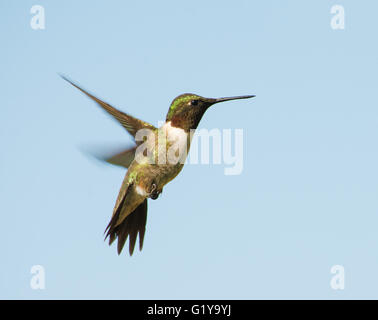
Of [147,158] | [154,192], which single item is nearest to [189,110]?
[147,158]

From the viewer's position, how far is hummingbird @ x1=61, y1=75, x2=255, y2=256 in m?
3.55

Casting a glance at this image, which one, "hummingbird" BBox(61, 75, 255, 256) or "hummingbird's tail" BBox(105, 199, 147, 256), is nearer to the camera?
"hummingbird" BBox(61, 75, 255, 256)

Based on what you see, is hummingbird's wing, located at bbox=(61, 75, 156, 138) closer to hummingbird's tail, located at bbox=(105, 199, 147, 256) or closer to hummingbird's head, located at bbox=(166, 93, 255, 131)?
hummingbird's head, located at bbox=(166, 93, 255, 131)

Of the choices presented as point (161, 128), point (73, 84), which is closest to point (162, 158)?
point (161, 128)

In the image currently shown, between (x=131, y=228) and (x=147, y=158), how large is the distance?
0.66 m

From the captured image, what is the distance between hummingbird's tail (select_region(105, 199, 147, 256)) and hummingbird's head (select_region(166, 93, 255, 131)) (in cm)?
81

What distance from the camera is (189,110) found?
11.7ft

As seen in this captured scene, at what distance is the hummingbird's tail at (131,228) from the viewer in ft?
13.2

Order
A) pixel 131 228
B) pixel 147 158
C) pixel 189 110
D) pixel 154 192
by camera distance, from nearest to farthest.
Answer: pixel 189 110 < pixel 154 192 < pixel 147 158 < pixel 131 228

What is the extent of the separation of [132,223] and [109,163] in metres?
0.61

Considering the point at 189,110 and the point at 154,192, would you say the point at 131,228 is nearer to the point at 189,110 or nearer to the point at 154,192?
the point at 154,192

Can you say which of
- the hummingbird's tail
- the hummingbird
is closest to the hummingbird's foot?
the hummingbird

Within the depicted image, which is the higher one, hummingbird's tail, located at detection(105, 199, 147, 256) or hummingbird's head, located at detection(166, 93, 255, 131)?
hummingbird's head, located at detection(166, 93, 255, 131)
